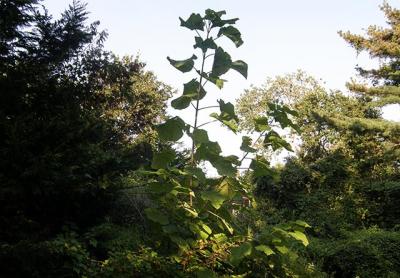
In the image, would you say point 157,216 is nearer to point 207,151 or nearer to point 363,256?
point 207,151

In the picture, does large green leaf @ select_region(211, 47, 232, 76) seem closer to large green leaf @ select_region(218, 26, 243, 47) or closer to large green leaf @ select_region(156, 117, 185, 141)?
large green leaf @ select_region(218, 26, 243, 47)

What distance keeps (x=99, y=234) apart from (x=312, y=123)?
23.0 metres

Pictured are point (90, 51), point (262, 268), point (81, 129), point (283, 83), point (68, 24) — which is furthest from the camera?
point (283, 83)

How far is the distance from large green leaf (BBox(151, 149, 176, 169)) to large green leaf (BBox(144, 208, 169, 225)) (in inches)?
12.7

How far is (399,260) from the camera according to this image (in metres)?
10.0

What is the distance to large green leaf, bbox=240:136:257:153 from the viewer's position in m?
3.00

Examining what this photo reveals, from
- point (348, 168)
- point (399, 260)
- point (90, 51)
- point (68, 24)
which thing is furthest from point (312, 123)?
point (68, 24)

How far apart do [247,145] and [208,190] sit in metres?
0.51

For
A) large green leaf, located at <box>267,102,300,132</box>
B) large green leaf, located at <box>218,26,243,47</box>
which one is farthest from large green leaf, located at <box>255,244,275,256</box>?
large green leaf, located at <box>218,26,243,47</box>

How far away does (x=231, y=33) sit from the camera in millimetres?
2926

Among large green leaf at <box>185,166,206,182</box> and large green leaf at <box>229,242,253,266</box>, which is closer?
large green leaf at <box>229,242,253,266</box>

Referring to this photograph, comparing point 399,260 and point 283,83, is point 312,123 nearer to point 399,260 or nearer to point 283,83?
point 283,83

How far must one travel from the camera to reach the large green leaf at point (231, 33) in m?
2.92

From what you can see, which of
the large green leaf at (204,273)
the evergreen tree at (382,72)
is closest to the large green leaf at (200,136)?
the large green leaf at (204,273)
